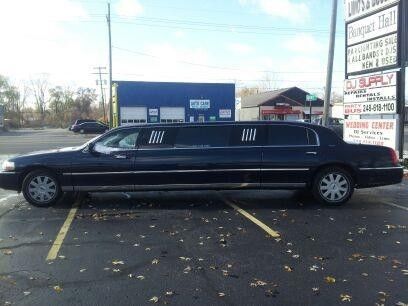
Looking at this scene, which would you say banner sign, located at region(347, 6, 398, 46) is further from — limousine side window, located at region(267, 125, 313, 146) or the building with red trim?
the building with red trim

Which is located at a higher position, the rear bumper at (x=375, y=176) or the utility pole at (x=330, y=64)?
the utility pole at (x=330, y=64)

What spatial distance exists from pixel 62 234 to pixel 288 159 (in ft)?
12.8

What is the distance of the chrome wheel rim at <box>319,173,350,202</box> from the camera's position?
27.9 ft

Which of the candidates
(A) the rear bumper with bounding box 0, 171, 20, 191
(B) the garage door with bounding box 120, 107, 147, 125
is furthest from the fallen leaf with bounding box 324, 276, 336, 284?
(B) the garage door with bounding box 120, 107, 147, 125

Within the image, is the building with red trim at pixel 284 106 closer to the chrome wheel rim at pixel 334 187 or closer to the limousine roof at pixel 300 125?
the limousine roof at pixel 300 125

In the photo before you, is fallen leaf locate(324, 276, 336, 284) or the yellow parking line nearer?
fallen leaf locate(324, 276, 336, 284)

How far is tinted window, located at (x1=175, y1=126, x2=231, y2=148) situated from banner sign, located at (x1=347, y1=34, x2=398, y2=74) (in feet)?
27.0

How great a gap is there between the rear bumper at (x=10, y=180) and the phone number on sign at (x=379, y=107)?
1073cm

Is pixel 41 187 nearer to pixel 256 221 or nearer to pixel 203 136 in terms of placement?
pixel 203 136

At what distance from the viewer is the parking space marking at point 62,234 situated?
568cm

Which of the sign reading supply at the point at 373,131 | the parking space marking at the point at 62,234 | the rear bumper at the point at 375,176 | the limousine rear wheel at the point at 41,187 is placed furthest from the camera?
the sign reading supply at the point at 373,131

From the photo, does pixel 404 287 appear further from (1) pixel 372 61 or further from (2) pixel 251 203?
(1) pixel 372 61

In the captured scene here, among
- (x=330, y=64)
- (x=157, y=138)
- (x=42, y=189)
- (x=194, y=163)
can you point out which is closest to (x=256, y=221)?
(x=194, y=163)

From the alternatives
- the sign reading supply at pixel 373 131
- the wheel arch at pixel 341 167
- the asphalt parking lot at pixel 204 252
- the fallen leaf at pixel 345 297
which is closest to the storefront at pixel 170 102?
the sign reading supply at pixel 373 131
